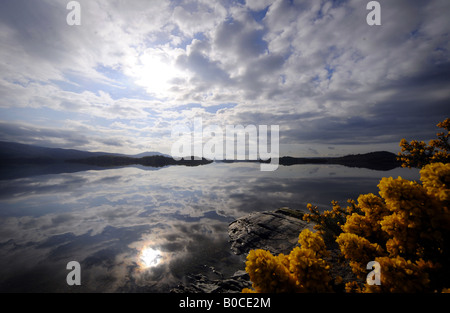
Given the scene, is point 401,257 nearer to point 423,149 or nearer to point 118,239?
point 423,149

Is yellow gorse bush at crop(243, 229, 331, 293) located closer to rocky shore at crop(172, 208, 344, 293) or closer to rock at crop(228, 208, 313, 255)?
rocky shore at crop(172, 208, 344, 293)

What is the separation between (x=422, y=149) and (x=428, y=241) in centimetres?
414

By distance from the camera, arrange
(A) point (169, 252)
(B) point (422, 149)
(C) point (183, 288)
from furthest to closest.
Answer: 1. (A) point (169, 252)
2. (C) point (183, 288)
3. (B) point (422, 149)

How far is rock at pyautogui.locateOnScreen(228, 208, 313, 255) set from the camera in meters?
11.1

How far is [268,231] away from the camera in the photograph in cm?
1276

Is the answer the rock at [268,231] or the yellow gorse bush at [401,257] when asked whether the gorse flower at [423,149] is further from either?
the rock at [268,231]

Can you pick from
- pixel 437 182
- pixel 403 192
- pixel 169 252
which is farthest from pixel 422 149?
pixel 169 252

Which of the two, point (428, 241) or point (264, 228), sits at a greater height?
point (428, 241)

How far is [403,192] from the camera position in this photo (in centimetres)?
314

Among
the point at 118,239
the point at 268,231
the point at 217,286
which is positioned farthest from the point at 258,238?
the point at 118,239

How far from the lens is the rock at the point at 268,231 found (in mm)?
11141

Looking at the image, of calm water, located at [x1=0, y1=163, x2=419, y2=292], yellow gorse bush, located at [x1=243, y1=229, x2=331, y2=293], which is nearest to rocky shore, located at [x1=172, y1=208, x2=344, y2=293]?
calm water, located at [x1=0, y1=163, x2=419, y2=292]
